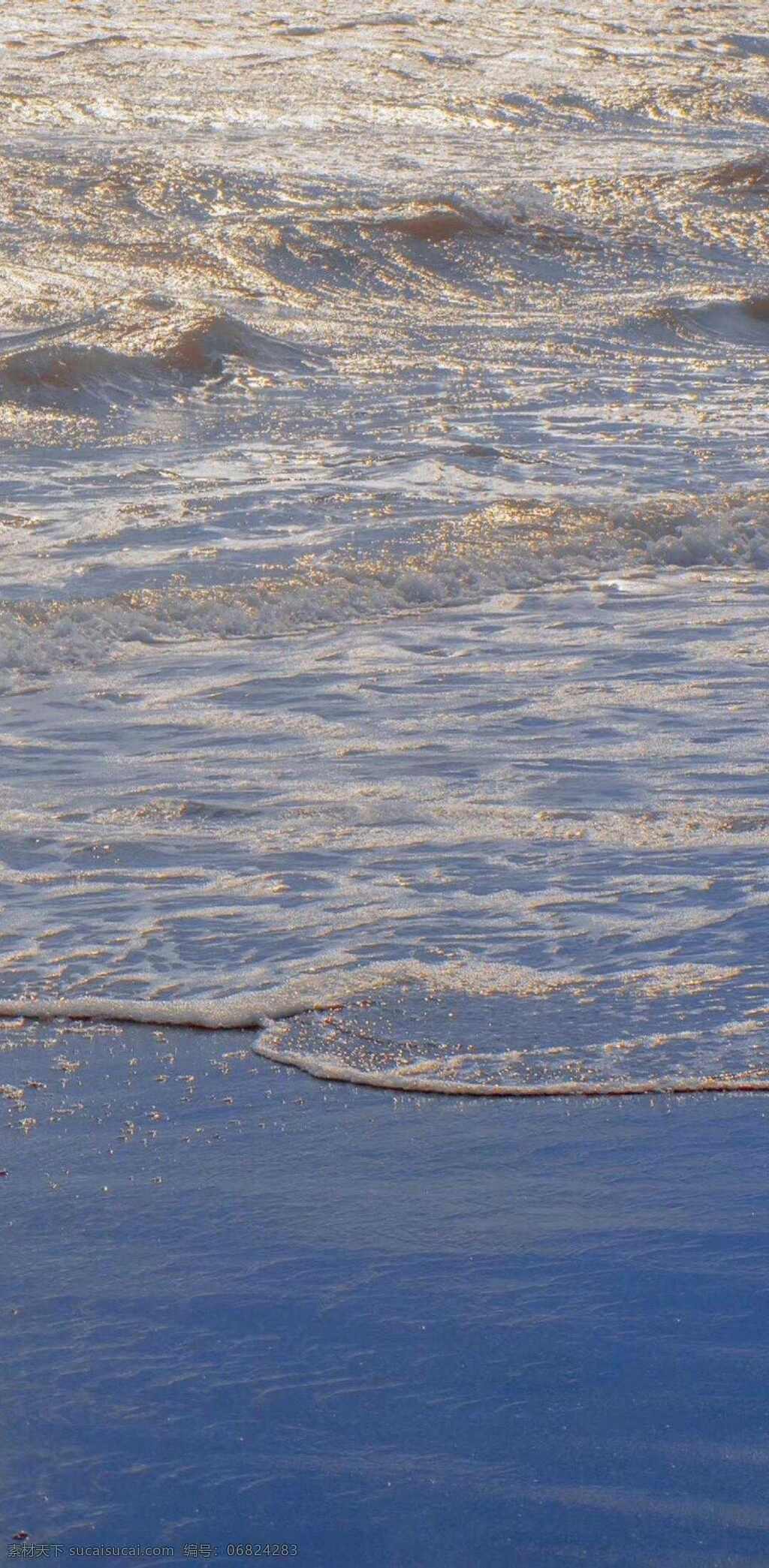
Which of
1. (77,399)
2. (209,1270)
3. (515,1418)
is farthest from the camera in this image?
(77,399)

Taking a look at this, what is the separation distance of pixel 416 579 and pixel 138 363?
602 cm

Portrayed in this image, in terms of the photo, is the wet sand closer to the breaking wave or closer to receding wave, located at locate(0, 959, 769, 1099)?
receding wave, located at locate(0, 959, 769, 1099)

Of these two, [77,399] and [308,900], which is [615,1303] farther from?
[77,399]

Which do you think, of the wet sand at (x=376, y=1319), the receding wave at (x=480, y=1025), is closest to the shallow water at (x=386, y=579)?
the receding wave at (x=480, y=1025)

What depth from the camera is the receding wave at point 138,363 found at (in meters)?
12.2

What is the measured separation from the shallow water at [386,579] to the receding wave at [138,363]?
0.05m

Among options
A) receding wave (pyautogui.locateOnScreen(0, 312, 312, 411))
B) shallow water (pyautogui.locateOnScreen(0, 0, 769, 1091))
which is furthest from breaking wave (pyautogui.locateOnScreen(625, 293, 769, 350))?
receding wave (pyautogui.locateOnScreen(0, 312, 312, 411))

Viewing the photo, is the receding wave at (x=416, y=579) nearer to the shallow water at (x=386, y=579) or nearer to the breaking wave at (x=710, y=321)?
the shallow water at (x=386, y=579)

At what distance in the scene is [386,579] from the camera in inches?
310

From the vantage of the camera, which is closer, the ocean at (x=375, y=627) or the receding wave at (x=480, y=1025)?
the receding wave at (x=480, y=1025)

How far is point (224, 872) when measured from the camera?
440 centimetres

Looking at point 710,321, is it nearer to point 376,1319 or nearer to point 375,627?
point 375,627

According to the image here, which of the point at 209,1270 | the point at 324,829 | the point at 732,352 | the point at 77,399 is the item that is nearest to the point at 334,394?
the point at 77,399

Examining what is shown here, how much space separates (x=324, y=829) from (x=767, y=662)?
2400 millimetres
